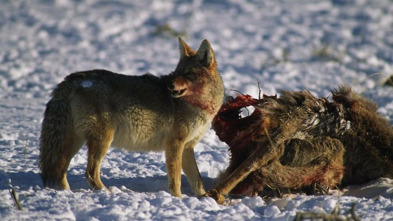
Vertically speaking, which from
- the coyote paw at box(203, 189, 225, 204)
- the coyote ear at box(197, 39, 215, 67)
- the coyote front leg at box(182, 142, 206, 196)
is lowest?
the coyote paw at box(203, 189, 225, 204)

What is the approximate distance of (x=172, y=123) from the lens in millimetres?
4785

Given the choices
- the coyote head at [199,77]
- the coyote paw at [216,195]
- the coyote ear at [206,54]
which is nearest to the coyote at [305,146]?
the coyote paw at [216,195]

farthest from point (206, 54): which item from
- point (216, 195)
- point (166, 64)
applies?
point (166, 64)

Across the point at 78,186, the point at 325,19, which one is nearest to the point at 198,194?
the point at 78,186

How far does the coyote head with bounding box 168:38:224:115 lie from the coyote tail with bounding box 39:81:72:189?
0.99m

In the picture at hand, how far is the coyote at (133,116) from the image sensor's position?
14.3ft

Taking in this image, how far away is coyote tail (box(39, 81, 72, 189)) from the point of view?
433 centimetres

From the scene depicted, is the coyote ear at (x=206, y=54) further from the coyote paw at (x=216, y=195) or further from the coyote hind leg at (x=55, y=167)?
the coyote hind leg at (x=55, y=167)

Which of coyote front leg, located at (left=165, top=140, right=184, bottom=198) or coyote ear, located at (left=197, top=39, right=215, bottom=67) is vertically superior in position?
coyote ear, located at (left=197, top=39, right=215, bottom=67)

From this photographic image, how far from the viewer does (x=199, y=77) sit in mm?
4797

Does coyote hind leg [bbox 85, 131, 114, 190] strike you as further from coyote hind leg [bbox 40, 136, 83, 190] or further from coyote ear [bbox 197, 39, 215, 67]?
coyote ear [bbox 197, 39, 215, 67]

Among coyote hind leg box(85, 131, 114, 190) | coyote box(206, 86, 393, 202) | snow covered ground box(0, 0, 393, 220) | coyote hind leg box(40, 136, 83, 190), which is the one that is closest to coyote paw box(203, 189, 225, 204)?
coyote box(206, 86, 393, 202)

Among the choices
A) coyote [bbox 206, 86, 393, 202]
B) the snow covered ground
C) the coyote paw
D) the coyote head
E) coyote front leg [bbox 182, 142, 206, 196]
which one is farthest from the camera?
coyote front leg [bbox 182, 142, 206, 196]

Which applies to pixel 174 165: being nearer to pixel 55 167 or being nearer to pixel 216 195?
pixel 216 195
